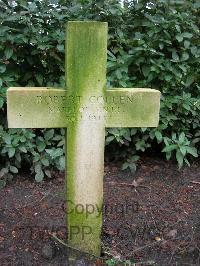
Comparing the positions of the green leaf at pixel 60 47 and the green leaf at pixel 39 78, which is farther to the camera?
the green leaf at pixel 39 78

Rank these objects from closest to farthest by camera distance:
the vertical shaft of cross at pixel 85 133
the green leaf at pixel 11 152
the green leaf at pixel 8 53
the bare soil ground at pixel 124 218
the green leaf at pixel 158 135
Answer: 1. the vertical shaft of cross at pixel 85 133
2. the bare soil ground at pixel 124 218
3. the green leaf at pixel 11 152
4. the green leaf at pixel 8 53
5. the green leaf at pixel 158 135

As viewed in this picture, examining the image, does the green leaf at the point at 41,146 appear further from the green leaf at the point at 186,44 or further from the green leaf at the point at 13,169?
the green leaf at the point at 186,44

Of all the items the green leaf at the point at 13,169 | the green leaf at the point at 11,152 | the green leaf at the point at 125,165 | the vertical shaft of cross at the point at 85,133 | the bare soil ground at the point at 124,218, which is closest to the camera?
the vertical shaft of cross at the point at 85,133

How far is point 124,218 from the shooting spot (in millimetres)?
2963

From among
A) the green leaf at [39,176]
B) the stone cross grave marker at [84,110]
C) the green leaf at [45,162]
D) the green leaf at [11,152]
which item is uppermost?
the stone cross grave marker at [84,110]

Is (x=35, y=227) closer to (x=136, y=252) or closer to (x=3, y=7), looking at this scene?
(x=136, y=252)

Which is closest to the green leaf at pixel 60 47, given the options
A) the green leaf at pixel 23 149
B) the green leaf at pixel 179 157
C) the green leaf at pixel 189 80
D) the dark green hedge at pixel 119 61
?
the dark green hedge at pixel 119 61

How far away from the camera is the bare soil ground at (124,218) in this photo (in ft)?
8.48

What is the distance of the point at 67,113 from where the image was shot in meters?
2.29

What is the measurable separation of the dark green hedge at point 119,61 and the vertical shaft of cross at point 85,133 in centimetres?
99

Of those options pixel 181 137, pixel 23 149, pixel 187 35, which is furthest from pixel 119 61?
pixel 23 149

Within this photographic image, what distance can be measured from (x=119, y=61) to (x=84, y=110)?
1.29m

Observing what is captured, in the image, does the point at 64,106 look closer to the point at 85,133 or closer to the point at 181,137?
the point at 85,133

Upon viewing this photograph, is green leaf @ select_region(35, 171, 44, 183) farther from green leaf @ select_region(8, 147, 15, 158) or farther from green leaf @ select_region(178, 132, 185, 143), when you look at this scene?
green leaf @ select_region(178, 132, 185, 143)
